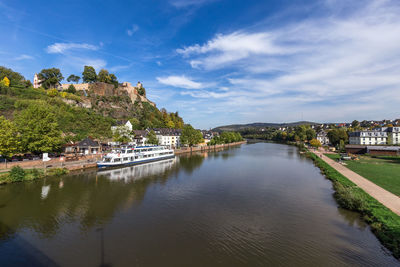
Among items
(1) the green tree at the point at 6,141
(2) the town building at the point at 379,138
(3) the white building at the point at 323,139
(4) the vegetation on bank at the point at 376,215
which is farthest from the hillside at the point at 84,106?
(3) the white building at the point at 323,139

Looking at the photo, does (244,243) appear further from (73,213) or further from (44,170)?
(44,170)

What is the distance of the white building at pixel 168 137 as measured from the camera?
220ft

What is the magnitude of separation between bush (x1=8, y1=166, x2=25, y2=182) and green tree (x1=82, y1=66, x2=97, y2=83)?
65.1 metres

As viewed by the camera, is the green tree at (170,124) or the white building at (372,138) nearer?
the white building at (372,138)

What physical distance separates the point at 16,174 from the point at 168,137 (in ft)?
156

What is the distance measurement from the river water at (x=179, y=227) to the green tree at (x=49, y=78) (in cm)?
6210

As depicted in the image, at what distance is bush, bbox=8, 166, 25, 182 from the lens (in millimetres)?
21922

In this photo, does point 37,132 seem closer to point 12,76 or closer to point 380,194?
point 380,194

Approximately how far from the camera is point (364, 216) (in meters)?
14.1

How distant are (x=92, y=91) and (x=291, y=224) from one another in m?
79.4

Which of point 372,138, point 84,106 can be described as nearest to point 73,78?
point 84,106

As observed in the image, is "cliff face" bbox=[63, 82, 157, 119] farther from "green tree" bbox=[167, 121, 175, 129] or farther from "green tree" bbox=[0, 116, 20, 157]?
"green tree" bbox=[0, 116, 20, 157]

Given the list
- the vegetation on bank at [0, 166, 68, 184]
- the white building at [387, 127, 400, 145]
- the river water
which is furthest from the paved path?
the white building at [387, 127, 400, 145]

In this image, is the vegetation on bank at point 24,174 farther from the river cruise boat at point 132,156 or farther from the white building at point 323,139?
the white building at point 323,139
